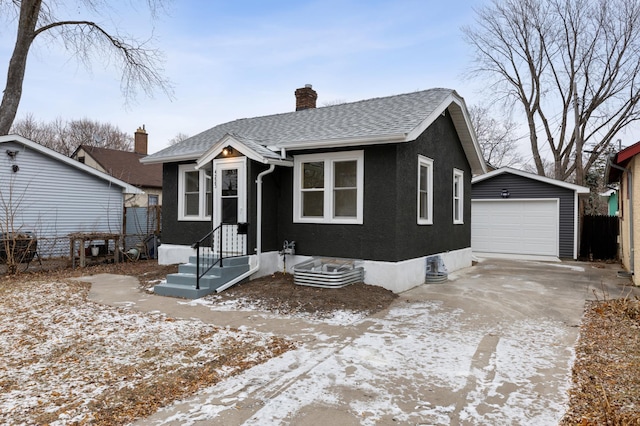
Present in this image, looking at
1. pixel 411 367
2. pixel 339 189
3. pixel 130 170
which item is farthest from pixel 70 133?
pixel 411 367

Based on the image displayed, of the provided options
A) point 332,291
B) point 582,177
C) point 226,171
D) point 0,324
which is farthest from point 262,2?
point 582,177

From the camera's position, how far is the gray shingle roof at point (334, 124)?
28.3 ft

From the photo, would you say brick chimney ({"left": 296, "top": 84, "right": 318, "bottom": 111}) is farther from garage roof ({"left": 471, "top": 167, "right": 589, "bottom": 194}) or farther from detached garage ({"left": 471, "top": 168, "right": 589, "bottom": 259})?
detached garage ({"left": 471, "top": 168, "right": 589, "bottom": 259})

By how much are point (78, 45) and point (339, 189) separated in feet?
48.4

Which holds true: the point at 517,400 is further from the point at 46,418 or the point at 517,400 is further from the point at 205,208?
the point at 205,208

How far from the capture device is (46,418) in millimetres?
3172

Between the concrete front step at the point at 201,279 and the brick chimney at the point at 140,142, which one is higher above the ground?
the brick chimney at the point at 140,142

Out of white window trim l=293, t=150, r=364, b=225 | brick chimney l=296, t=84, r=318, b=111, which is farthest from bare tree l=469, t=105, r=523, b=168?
white window trim l=293, t=150, r=364, b=225

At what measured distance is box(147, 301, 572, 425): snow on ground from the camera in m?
3.28

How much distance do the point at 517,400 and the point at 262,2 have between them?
41.5 ft

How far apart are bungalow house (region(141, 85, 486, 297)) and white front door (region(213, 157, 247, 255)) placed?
0.08ft

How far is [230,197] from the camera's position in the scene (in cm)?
923

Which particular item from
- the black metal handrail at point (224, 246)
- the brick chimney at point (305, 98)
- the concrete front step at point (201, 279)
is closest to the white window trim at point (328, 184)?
the black metal handrail at point (224, 246)

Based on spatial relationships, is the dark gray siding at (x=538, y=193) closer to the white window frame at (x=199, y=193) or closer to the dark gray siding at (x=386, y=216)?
the dark gray siding at (x=386, y=216)
